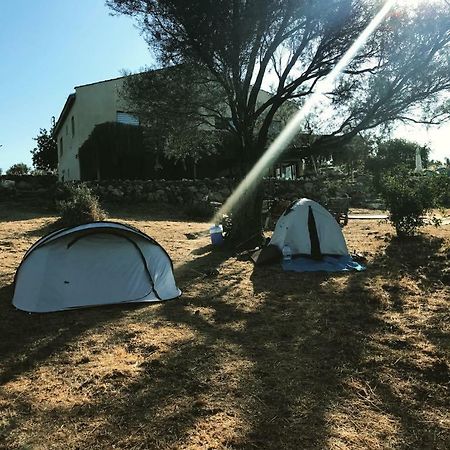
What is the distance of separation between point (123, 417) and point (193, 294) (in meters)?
3.67

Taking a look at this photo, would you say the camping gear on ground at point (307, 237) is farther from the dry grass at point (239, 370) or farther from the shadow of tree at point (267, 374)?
the shadow of tree at point (267, 374)

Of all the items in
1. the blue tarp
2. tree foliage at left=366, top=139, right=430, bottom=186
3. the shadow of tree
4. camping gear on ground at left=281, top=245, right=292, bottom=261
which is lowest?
the shadow of tree

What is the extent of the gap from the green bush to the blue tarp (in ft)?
9.10

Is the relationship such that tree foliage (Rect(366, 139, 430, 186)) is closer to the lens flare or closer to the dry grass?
the lens flare

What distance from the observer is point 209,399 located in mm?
3545

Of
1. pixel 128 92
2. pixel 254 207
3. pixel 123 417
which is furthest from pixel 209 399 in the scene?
pixel 128 92

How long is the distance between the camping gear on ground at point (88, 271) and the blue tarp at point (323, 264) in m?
2.74

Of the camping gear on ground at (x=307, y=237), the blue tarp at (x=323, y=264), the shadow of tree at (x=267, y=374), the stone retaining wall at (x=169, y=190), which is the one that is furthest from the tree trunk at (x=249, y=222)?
the stone retaining wall at (x=169, y=190)

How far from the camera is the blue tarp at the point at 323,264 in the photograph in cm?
852

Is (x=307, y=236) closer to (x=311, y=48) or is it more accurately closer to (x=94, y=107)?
(x=311, y=48)

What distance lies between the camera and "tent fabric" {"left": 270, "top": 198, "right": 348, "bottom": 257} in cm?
904

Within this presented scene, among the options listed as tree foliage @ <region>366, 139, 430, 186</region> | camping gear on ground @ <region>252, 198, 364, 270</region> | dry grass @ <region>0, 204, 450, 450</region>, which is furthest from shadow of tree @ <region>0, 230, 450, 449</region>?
tree foliage @ <region>366, 139, 430, 186</region>

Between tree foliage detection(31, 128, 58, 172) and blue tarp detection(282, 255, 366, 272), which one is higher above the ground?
tree foliage detection(31, 128, 58, 172)

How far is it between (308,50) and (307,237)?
4.26 metres
